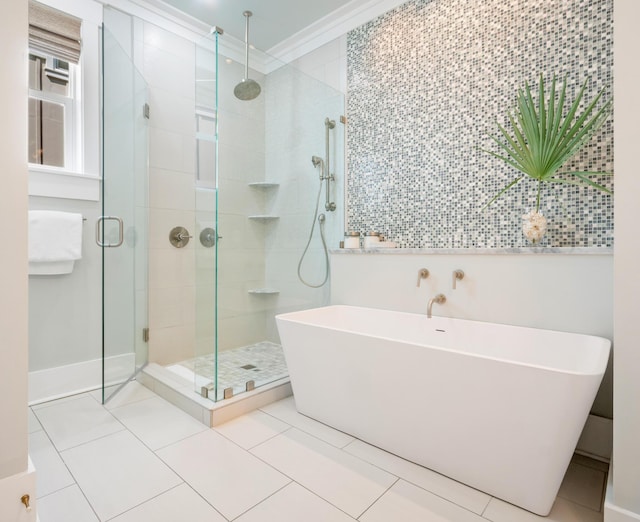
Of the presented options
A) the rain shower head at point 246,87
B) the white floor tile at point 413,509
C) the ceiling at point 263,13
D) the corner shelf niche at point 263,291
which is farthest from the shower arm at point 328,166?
the white floor tile at point 413,509

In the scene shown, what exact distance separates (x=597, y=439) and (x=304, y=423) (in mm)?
1434

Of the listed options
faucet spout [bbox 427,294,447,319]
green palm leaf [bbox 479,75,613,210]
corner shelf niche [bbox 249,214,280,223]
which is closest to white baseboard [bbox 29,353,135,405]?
corner shelf niche [bbox 249,214,280,223]

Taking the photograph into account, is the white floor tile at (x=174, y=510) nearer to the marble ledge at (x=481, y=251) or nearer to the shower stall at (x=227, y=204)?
the shower stall at (x=227, y=204)

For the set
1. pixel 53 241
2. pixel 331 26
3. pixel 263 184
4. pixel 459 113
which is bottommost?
pixel 53 241

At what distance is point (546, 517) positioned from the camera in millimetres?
1275

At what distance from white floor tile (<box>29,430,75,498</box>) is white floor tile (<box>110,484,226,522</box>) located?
389mm

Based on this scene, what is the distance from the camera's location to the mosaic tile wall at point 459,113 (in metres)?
1.76

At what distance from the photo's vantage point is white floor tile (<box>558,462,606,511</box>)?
1357 millimetres

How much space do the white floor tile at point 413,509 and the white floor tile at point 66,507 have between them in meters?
1.00

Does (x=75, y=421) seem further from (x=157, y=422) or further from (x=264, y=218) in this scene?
(x=264, y=218)

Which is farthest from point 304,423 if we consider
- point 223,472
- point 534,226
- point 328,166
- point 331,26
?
point 331,26

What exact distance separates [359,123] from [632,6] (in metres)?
1.78

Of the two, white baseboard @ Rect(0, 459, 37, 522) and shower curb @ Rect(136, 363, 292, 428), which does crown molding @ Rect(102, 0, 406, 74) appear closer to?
shower curb @ Rect(136, 363, 292, 428)

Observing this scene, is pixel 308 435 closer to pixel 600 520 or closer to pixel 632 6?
pixel 600 520
